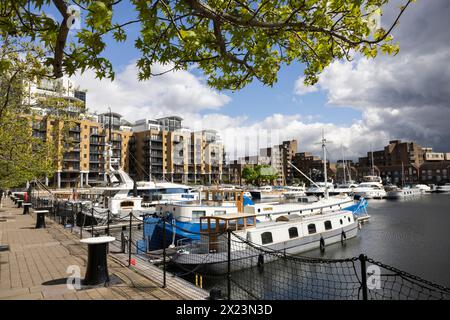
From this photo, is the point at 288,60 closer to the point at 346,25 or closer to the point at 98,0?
the point at 346,25

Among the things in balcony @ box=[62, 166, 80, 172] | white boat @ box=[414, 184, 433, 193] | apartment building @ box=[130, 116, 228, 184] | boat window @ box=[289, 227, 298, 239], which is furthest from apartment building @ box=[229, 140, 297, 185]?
boat window @ box=[289, 227, 298, 239]

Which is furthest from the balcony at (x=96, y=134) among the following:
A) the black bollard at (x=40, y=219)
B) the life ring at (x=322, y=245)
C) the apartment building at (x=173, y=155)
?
the life ring at (x=322, y=245)

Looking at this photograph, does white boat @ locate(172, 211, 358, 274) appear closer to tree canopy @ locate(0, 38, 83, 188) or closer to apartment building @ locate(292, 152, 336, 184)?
tree canopy @ locate(0, 38, 83, 188)

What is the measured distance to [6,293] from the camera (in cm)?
645

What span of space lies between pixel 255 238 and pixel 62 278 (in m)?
11.6

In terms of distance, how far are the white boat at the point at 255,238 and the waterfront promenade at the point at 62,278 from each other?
13.2ft

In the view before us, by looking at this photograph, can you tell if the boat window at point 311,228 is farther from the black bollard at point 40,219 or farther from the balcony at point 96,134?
the balcony at point 96,134

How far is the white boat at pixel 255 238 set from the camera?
1539 cm

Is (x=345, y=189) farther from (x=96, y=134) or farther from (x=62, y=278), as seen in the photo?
(x=62, y=278)

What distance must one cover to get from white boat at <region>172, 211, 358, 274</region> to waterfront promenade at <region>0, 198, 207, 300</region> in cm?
403

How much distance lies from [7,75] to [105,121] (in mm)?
106109

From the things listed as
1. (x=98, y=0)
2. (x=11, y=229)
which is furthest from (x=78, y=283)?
(x=11, y=229)

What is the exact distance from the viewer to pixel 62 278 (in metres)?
7.50
